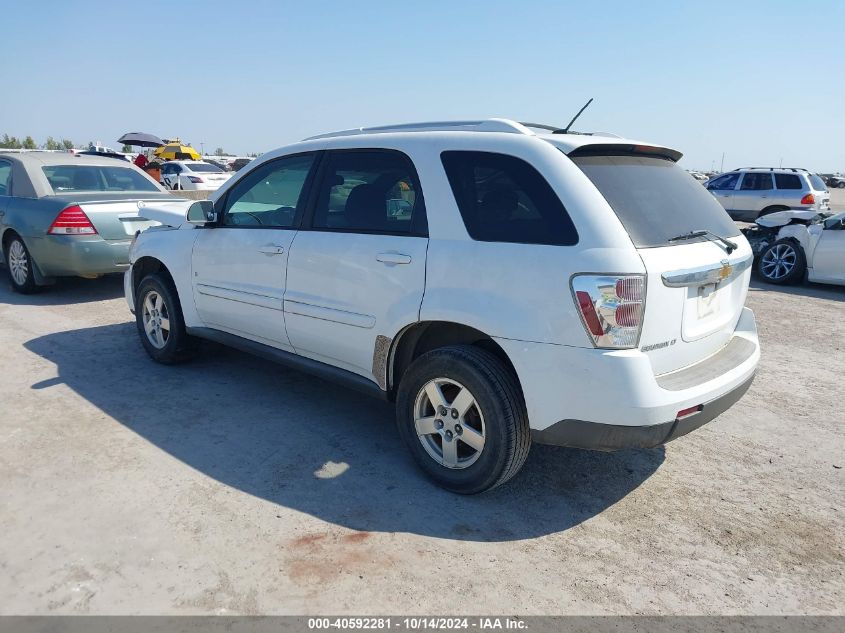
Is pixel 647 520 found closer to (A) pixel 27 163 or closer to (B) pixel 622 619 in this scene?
(B) pixel 622 619

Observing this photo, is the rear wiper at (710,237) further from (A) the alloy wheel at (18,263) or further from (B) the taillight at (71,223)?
(A) the alloy wheel at (18,263)

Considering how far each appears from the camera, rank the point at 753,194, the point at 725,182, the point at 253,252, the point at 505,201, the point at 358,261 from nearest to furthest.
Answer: the point at 505,201 < the point at 358,261 < the point at 253,252 < the point at 753,194 < the point at 725,182

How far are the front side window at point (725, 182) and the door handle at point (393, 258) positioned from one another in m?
16.6

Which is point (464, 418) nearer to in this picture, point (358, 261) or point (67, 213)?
point (358, 261)

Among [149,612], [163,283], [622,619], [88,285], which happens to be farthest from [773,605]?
[88,285]

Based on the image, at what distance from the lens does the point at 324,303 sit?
12.7 feet

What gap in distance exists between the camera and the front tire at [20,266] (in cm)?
769

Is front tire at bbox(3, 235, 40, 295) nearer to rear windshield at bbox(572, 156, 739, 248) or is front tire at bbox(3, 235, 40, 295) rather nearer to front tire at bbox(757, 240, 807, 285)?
rear windshield at bbox(572, 156, 739, 248)

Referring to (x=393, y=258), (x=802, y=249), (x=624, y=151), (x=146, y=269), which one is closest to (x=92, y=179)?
(x=146, y=269)

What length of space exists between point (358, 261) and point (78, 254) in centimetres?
511

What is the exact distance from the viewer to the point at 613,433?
9.35ft

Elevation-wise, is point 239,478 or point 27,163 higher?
point 27,163

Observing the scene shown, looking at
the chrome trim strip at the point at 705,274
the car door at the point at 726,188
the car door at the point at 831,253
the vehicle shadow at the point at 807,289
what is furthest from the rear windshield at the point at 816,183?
the chrome trim strip at the point at 705,274

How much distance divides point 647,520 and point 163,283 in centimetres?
402
